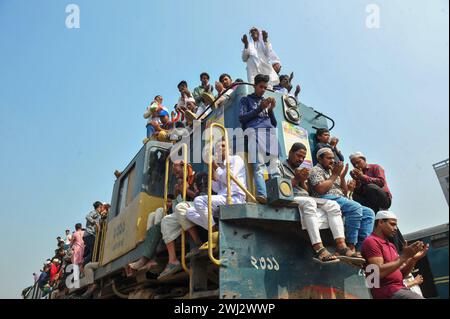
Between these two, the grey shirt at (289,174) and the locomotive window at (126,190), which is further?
the locomotive window at (126,190)

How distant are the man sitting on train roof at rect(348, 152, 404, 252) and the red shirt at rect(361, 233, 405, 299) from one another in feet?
3.41

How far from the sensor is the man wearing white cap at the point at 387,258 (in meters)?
2.87

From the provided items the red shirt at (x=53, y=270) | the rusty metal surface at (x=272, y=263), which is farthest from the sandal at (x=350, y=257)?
the red shirt at (x=53, y=270)

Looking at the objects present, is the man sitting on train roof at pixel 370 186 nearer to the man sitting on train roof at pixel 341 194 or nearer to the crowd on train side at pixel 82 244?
the man sitting on train roof at pixel 341 194

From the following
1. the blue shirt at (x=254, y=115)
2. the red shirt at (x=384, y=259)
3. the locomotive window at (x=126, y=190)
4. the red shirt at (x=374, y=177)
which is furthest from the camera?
the locomotive window at (x=126, y=190)

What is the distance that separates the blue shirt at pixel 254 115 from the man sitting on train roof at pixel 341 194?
738 mm

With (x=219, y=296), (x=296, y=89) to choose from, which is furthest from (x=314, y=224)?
(x=296, y=89)

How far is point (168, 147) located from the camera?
18.3 feet

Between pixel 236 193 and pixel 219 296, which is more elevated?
pixel 236 193

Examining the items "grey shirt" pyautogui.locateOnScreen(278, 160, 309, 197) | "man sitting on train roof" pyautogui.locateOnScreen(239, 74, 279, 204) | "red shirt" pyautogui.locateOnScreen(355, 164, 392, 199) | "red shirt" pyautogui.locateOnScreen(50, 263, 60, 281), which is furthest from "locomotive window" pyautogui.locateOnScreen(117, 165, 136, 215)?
"red shirt" pyautogui.locateOnScreen(50, 263, 60, 281)

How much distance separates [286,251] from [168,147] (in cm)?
298

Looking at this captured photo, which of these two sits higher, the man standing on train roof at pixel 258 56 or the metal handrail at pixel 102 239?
the man standing on train roof at pixel 258 56
